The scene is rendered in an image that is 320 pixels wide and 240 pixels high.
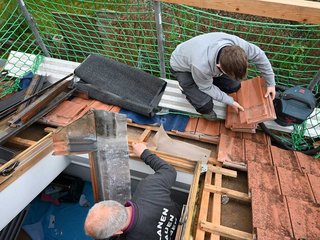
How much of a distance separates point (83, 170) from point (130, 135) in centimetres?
95

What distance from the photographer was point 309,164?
2455 millimetres

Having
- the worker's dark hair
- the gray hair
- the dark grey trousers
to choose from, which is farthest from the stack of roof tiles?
the gray hair

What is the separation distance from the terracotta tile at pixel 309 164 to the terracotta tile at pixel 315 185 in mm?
88

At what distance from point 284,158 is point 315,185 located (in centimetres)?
35

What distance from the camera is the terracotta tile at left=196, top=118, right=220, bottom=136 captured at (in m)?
2.70

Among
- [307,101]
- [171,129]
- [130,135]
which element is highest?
[307,101]

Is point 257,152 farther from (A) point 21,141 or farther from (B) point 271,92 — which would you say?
(A) point 21,141

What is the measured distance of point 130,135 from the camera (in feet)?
8.78

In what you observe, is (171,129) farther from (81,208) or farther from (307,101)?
(81,208)

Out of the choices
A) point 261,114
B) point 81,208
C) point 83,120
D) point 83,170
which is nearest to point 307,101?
point 261,114

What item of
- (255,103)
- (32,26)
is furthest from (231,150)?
(32,26)

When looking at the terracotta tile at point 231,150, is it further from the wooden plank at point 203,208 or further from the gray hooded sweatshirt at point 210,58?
the gray hooded sweatshirt at point 210,58

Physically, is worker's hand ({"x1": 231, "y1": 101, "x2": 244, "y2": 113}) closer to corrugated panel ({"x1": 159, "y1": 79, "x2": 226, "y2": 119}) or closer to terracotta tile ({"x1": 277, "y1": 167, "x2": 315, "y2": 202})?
corrugated panel ({"x1": 159, "y1": 79, "x2": 226, "y2": 119})

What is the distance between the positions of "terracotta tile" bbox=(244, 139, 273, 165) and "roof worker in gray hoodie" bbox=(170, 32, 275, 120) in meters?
0.35
